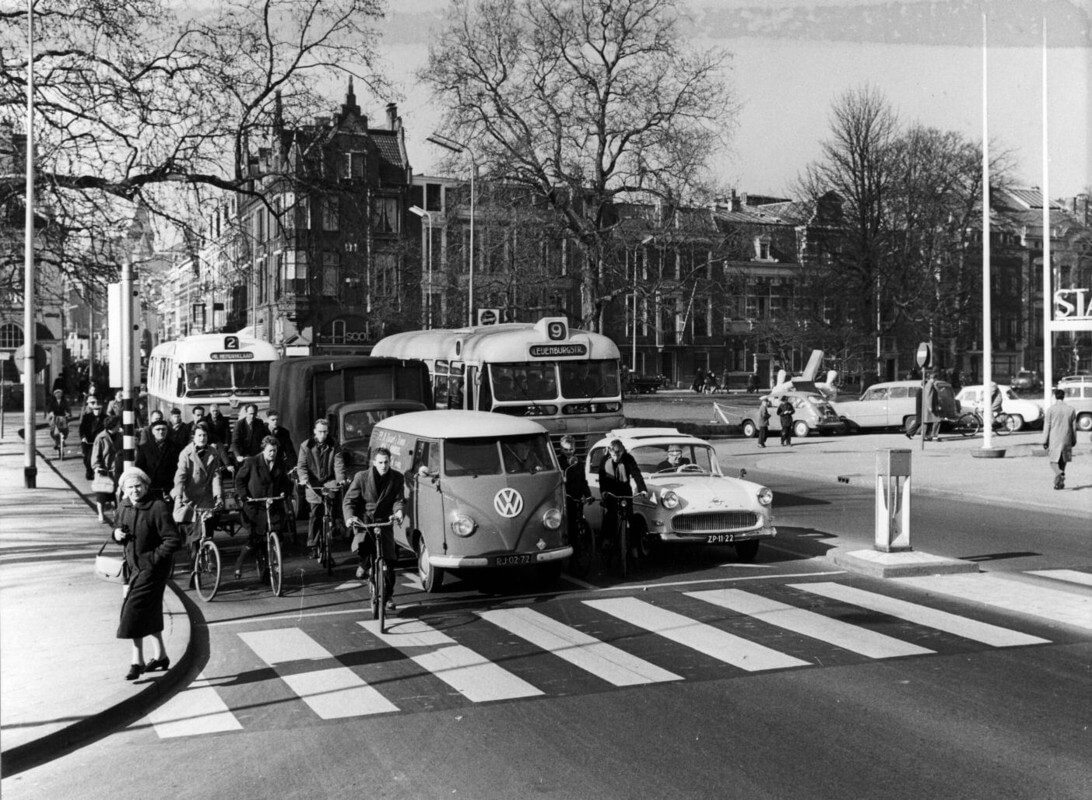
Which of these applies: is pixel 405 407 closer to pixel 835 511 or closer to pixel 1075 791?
pixel 835 511

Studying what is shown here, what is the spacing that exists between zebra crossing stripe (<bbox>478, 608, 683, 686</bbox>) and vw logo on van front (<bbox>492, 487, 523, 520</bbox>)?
3.65 feet

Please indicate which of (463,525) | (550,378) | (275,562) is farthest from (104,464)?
(463,525)

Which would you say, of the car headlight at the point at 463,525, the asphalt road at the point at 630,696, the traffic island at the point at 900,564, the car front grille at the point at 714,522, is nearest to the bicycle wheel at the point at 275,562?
the asphalt road at the point at 630,696

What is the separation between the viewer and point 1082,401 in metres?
43.9

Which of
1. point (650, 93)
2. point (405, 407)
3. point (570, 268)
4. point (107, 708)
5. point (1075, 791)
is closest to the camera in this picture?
point (1075, 791)

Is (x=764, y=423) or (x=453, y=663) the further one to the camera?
(x=764, y=423)

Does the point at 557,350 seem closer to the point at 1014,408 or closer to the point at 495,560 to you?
the point at 495,560

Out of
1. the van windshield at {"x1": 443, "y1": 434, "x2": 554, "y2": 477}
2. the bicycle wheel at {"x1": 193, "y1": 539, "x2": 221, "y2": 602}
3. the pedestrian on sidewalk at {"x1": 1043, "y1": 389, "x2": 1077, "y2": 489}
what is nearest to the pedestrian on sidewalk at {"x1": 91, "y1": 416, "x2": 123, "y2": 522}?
the bicycle wheel at {"x1": 193, "y1": 539, "x2": 221, "y2": 602}

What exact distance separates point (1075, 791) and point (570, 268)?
50.9 metres

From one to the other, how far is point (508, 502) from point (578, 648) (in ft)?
9.42

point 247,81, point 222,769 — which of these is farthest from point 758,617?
point 247,81

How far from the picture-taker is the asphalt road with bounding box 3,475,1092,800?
23.5 ft

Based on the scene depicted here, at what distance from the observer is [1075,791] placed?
22.4 ft

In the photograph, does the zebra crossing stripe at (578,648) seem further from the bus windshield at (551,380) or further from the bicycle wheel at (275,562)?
the bus windshield at (551,380)
